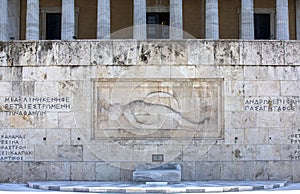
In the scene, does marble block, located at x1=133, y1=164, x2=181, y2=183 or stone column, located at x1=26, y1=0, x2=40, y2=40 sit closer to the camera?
marble block, located at x1=133, y1=164, x2=181, y2=183

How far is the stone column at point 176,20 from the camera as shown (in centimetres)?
4184

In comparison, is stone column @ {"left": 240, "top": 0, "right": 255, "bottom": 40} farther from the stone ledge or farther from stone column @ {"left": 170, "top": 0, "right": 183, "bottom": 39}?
the stone ledge

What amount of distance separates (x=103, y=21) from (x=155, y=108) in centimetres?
2585

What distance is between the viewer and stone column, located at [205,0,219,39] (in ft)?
136

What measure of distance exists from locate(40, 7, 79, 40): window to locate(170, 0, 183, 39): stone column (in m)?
11.5

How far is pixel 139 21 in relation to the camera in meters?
42.2

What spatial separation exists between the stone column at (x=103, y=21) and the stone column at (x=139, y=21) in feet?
7.99

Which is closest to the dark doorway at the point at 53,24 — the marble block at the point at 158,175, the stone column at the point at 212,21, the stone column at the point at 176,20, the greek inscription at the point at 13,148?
the stone column at the point at 176,20

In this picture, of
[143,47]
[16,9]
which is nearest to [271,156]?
[143,47]

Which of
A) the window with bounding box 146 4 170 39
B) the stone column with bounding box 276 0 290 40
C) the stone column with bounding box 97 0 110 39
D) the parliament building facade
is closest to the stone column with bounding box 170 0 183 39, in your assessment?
the window with bounding box 146 4 170 39

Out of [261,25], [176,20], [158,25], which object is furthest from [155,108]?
[261,25]

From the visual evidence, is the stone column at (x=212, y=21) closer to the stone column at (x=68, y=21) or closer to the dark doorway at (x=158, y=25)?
the dark doorway at (x=158, y=25)

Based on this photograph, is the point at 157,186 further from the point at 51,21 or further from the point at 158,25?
the point at 51,21

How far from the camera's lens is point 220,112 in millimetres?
16656
